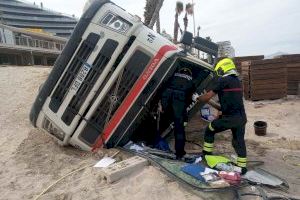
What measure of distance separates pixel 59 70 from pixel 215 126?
2.91 m

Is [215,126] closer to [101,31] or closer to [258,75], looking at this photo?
[101,31]

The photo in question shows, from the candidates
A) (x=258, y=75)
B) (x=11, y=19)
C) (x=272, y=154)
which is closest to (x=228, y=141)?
(x=272, y=154)

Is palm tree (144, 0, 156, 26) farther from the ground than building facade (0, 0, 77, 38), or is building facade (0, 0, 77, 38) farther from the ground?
building facade (0, 0, 77, 38)

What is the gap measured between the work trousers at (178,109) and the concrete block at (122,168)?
3.56 feet

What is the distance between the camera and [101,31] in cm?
588

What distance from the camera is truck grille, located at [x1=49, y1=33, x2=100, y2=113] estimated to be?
593 centimetres

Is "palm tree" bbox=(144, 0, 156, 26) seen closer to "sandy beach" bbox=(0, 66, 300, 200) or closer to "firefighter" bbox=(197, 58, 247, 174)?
"sandy beach" bbox=(0, 66, 300, 200)

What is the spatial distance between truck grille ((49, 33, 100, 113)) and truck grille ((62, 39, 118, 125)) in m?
0.20

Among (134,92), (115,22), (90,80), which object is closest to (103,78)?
(90,80)

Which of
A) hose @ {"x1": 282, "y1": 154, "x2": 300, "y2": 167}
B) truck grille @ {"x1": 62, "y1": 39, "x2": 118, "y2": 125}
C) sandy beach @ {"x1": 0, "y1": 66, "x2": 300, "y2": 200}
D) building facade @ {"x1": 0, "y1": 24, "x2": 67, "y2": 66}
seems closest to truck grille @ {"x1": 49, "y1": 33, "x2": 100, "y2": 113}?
truck grille @ {"x1": 62, "y1": 39, "x2": 118, "y2": 125}

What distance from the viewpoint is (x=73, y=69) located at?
6059mm

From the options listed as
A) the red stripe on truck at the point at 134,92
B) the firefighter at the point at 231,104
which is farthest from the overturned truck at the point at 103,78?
the firefighter at the point at 231,104

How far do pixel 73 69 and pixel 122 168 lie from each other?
2.01 m

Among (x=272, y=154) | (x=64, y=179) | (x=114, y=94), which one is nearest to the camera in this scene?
(x=64, y=179)
